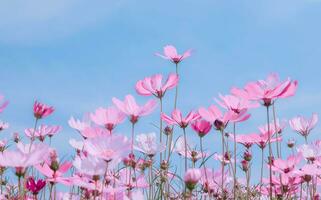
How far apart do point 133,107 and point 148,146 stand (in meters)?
0.39

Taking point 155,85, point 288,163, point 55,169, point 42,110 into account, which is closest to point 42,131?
point 42,110

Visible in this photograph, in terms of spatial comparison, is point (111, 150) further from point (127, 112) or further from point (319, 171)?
point (319, 171)

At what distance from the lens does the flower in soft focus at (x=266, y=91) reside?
177 centimetres

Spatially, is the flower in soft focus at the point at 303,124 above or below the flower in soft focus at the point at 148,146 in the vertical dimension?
above

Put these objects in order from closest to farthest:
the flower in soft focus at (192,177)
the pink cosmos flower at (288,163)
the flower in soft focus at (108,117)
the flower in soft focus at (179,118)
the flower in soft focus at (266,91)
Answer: the flower in soft focus at (192,177)
the flower in soft focus at (266,91)
the flower in soft focus at (108,117)
the flower in soft focus at (179,118)
the pink cosmos flower at (288,163)

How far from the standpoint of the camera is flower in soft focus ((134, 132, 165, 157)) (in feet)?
7.68

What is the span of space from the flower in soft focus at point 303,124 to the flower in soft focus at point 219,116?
3.17 feet

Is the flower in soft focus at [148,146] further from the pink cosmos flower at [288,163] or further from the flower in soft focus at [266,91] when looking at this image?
the flower in soft focus at [266,91]

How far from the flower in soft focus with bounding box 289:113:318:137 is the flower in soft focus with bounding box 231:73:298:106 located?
1.06 metres

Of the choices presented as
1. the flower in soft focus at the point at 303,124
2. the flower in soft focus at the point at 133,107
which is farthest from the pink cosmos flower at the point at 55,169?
the flower in soft focus at the point at 303,124

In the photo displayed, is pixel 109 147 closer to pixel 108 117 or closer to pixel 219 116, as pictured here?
pixel 108 117

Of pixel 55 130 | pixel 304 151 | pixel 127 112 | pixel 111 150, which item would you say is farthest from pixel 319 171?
pixel 55 130

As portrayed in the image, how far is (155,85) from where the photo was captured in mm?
2148

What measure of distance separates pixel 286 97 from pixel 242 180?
1.91 meters
